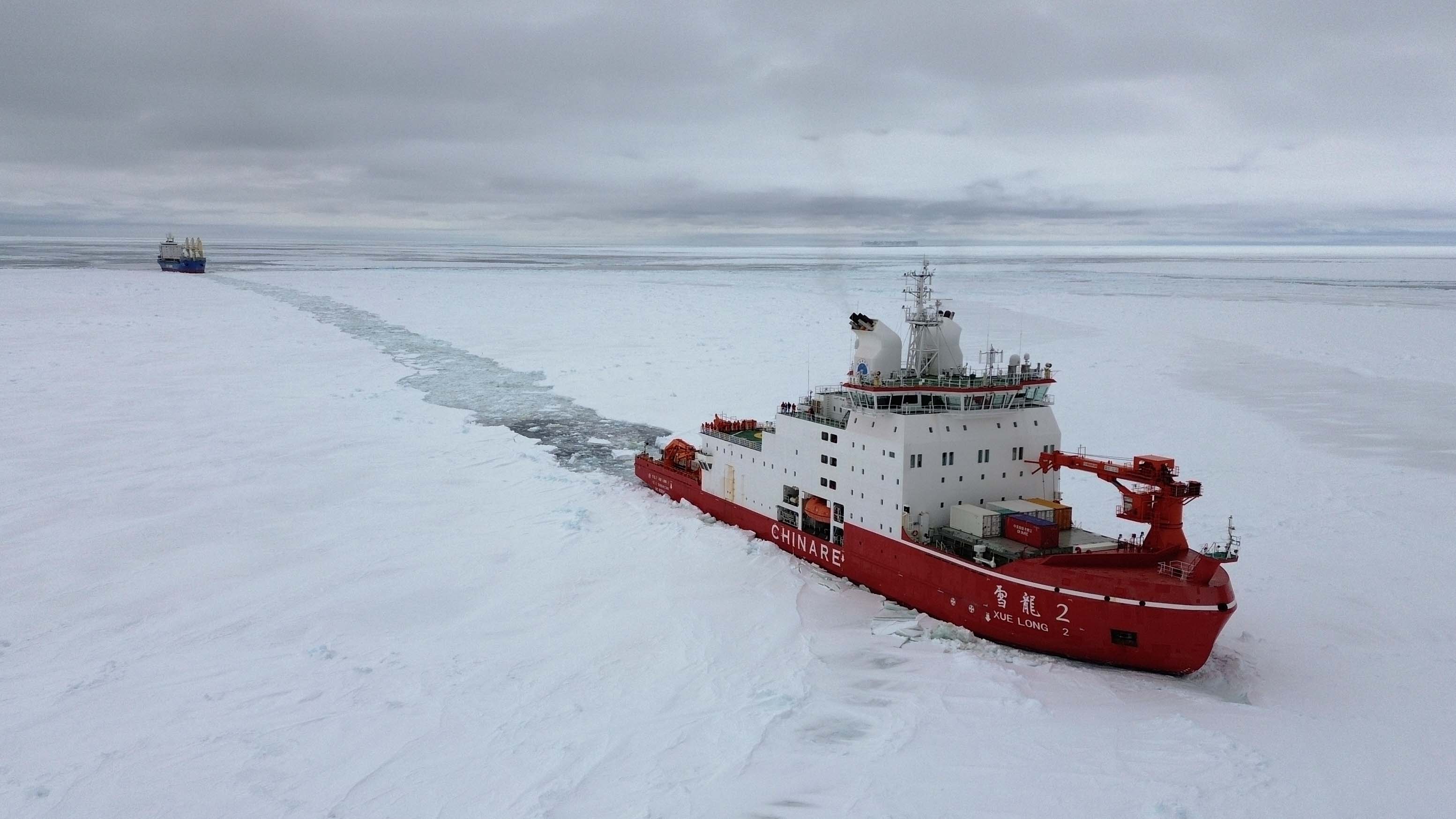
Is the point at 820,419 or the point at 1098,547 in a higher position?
the point at 820,419

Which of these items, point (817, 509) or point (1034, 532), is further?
point (817, 509)

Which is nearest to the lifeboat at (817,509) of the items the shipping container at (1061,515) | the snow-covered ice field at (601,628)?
the snow-covered ice field at (601,628)

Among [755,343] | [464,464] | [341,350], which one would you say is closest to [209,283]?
[341,350]

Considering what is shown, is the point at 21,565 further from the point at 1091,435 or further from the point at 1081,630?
the point at 1091,435

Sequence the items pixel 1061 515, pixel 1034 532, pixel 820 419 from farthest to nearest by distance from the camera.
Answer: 1. pixel 820 419
2. pixel 1061 515
3. pixel 1034 532

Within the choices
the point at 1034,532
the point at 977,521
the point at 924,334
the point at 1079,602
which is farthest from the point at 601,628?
the point at 924,334

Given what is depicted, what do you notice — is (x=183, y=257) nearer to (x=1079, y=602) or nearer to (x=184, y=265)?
(x=184, y=265)
